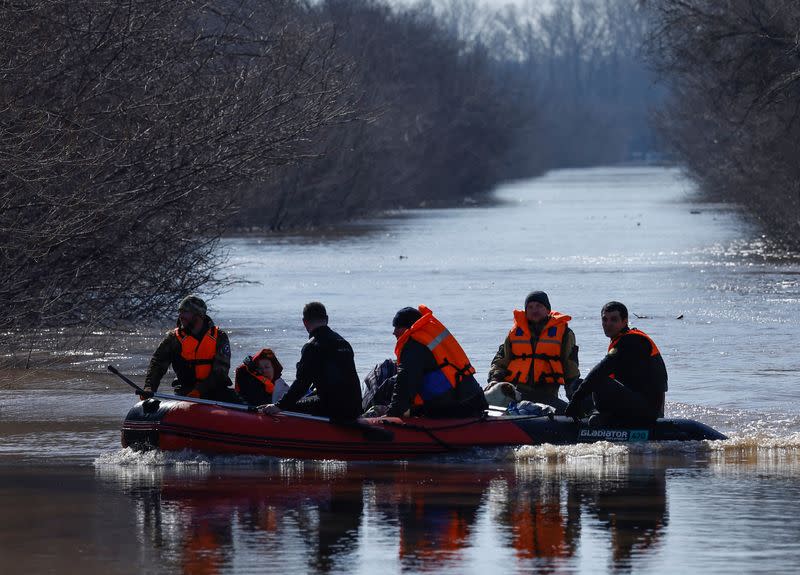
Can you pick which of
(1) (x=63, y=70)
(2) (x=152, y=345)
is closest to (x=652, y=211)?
(2) (x=152, y=345)

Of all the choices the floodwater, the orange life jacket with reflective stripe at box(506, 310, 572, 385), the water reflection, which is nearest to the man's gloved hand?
the floodwater

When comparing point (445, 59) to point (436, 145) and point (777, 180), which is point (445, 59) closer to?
point (436, 145)

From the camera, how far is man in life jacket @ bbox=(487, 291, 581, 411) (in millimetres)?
14273

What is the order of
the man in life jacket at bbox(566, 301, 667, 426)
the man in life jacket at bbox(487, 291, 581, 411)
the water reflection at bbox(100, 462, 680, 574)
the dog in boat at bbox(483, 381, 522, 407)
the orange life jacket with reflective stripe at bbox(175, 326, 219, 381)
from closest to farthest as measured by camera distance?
the water reflection at bbox(100, 462, 680, 574) → the man in life jacket at bbox(566, 301, 667, 426) → the orange life jacket with reflective stripe at bbox(175, 326, 219, 381) → the dog in boat at bbox(483, 381, 522, 407) → the man in life jacket at bbox(487, 291, 581, 411)

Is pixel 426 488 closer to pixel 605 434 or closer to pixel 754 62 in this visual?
pixel 605 434

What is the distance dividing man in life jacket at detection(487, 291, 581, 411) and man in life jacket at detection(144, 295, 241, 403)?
7.58ft

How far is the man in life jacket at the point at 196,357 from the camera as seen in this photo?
538 inches

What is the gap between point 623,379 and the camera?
13430 mm

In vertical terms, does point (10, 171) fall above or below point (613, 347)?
above

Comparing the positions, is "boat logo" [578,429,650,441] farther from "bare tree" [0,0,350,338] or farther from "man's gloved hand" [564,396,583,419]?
"bare tree" [0,0,350,338]

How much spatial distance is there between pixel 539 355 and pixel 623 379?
3.52 ft

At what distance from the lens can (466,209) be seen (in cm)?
7269

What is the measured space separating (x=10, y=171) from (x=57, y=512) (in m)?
4.16

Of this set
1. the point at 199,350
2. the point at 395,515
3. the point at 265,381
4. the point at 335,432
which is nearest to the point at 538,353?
the point at 335,432
